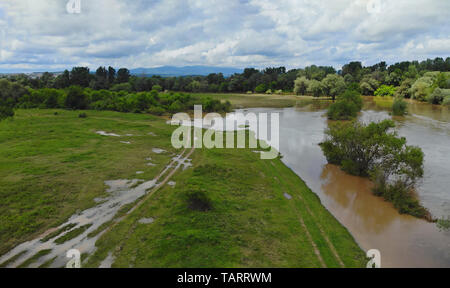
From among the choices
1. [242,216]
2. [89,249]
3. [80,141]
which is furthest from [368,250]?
[80,141]

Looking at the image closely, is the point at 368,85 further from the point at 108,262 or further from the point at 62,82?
the point at 108,262

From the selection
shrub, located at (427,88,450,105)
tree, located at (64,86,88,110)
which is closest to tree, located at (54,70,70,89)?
tree, located at (64,86,88,110)

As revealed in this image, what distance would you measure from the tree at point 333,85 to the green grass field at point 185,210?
70.7 metres

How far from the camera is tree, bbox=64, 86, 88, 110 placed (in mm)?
59312

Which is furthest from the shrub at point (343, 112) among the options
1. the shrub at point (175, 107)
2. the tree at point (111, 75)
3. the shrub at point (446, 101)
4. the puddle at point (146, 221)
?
the tree at point (111, 75)

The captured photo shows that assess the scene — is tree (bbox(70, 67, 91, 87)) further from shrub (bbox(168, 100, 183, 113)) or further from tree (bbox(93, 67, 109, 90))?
shrub (bbox(168, 100, 183, 113))

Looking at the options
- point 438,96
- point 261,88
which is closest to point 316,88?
point 261,88

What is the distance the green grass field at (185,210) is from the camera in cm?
1169

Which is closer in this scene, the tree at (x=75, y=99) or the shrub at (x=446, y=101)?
the tree at (x=75, y=99)

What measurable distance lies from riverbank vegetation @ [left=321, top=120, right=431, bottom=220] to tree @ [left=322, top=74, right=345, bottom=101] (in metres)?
68.6

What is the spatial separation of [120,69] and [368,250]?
379ft

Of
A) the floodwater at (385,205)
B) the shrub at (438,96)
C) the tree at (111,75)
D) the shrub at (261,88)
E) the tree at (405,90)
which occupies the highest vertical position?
the tree at (111,75)

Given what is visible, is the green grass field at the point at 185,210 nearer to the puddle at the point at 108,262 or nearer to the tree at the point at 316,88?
the puddle at the point at 108,262
